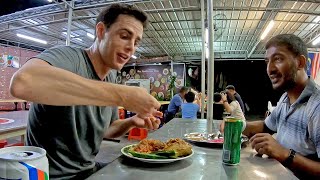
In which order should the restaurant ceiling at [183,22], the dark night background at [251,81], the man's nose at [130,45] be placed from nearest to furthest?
the man's nose at [130,45] → the restaurant ceiling at [183,22] → the dark night background at [251,81]

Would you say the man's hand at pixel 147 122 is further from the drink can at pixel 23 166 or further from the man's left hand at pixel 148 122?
the drink can at pixel 23 166

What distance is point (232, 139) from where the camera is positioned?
103 centimetres

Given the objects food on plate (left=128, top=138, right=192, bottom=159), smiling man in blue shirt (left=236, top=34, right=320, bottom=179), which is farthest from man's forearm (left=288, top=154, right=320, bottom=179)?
food on plate (left=128, top=138, right=192, bottom=159)

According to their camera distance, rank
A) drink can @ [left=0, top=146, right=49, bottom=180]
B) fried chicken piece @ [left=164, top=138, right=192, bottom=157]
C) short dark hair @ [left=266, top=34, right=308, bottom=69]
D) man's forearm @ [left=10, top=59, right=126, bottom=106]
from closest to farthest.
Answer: drink can @ [left=0, top=146, right=49, bottom=180] → man's forearm @ [left=10, top=59, right=126, bottom=106] → fried chicken piece @ [left=164, top=138, right=192, bottom=157] → short dark hair @ [left=266, top=34, right=308, bottom=69]

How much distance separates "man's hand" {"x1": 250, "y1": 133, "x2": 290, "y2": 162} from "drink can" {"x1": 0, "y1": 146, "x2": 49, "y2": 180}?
1104mm

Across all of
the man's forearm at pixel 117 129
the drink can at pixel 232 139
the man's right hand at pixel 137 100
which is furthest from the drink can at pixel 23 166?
the man's forearm at pixel 117 129

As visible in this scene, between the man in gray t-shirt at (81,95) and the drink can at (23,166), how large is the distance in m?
0.25

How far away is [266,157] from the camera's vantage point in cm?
126

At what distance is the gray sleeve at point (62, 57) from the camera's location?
98 cm

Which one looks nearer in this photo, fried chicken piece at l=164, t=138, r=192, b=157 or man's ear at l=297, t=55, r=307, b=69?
fried chicken piece at l=164, t=138, r=192, b=157

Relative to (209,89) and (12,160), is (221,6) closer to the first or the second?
(209,89)

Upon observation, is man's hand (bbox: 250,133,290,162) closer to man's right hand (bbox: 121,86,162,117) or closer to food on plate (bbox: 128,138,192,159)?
food on plate (bbox: 128,138,192,159)

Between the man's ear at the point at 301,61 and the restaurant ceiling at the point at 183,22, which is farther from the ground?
the restaurant ceiling at the point at 183,22

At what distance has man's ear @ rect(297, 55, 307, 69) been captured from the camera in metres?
1.53
